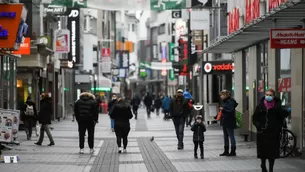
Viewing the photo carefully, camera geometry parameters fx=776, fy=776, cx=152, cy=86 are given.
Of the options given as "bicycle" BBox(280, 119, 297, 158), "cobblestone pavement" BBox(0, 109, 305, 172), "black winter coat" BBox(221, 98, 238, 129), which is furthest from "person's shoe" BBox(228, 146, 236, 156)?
"bicycle" BBox(280, 119, 297, 158)

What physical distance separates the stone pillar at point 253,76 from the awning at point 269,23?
54 cm

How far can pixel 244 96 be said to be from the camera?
29734 mm

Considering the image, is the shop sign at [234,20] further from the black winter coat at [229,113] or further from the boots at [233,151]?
the boots at [233,151]

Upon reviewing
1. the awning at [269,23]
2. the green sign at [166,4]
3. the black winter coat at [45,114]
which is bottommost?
the black winter coat at [45,114]

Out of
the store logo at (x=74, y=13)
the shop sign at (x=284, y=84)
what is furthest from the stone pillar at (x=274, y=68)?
the store logo at (x=74, y=13)

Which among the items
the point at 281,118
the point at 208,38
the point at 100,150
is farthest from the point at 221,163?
the point at 208,38

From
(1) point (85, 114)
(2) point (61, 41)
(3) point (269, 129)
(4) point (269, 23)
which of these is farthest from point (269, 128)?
(2) point (61, 41)

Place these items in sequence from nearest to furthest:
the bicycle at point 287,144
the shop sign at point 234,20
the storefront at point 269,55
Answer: the storefront at point 269,55 < the bicycle at point 287,144 < the shop sign at point 234,20

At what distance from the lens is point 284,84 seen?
70.7ft

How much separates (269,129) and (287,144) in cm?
445

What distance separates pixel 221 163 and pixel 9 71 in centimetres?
1174

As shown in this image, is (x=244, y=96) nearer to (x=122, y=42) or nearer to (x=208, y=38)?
(x=208, y=38)

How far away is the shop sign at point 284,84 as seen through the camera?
69.2ft

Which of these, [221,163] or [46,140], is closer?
[221,163]
